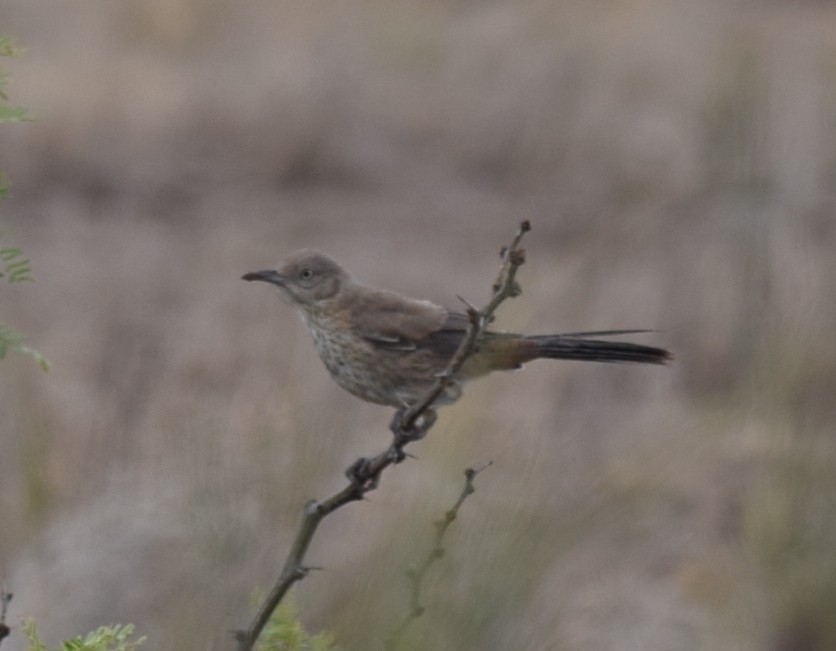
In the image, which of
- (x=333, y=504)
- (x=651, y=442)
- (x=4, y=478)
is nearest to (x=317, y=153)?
(x=4, y=478)

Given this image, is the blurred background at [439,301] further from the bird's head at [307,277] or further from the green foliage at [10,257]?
the green foliage at [10,257]

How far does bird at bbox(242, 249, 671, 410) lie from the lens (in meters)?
3.58

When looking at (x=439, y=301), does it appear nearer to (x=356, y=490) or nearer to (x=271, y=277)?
(x=271, y=277)

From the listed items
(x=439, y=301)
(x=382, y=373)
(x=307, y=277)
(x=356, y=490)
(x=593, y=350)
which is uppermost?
(x=439, y=301)

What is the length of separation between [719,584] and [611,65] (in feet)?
16.7

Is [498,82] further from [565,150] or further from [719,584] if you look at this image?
[719,584]

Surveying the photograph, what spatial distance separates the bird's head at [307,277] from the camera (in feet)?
13.8

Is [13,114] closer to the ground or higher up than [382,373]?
closer to the ground

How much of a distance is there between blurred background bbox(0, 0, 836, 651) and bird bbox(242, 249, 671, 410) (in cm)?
15

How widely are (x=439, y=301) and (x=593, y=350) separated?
5.31 meters

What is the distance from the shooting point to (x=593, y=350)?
11.4 ft

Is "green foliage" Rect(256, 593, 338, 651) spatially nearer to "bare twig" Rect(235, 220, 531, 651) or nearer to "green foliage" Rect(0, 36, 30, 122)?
"bare twig" Rect(235, 220, 531, 651)

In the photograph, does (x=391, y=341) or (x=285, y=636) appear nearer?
(x=285, y=636)

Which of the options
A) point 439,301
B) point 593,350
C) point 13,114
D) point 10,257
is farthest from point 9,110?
point 439,301
